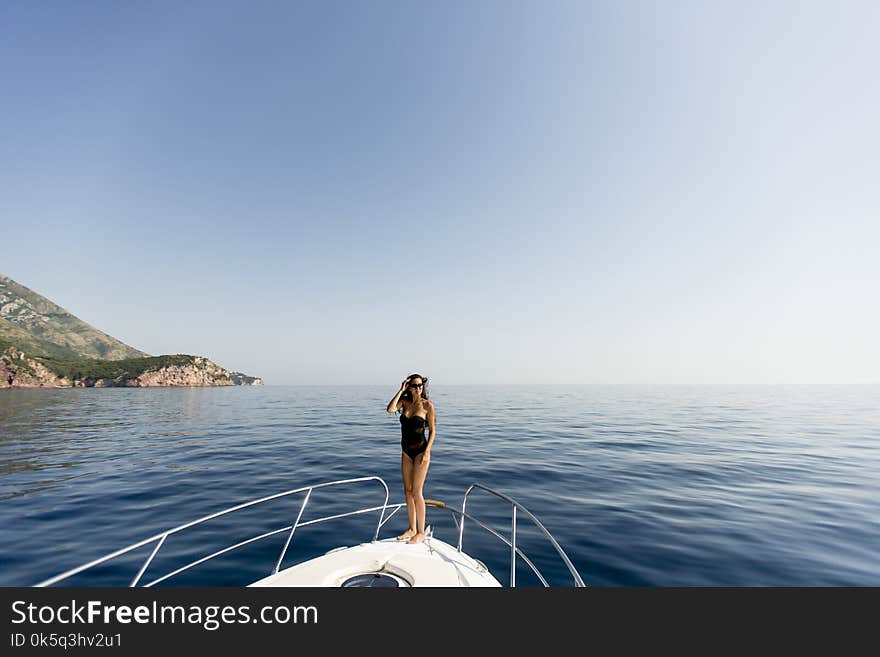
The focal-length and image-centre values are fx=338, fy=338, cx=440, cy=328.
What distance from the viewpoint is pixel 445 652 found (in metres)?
2.87

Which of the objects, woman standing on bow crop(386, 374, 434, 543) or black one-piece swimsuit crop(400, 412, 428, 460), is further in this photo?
black one-piece swimsuit crop(400, 412, 428, 460)

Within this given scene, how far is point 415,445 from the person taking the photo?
5.80 m

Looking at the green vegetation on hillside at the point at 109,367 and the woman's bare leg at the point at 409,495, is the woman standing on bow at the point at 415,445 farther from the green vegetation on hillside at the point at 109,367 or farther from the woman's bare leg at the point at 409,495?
the green vegetation on hillside at the point at 109,367

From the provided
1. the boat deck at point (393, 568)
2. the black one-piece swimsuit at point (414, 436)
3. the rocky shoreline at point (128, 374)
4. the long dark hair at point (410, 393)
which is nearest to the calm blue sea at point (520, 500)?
the boat deck at point (393, 568)

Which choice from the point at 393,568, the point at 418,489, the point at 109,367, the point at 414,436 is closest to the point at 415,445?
the point at 414,436

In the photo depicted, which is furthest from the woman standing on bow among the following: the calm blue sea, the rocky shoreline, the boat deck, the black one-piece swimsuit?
the rocky shoreline

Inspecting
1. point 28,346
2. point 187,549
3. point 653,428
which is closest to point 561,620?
point 187,549

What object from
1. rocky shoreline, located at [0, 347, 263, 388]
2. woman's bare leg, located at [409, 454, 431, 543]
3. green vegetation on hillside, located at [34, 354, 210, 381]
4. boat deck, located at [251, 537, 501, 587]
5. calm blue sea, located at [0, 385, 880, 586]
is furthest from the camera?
green vegetation on hillside, located at [34, 354, 210, 381]

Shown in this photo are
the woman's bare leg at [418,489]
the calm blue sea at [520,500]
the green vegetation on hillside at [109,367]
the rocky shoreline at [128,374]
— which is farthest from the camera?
the green vegetation on hillside at [109,367]

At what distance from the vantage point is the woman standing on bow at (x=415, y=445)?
5680mm

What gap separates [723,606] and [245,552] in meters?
7.52

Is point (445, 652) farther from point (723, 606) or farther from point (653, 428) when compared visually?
point (653, 428)

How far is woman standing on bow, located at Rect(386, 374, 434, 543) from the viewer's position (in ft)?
18.6

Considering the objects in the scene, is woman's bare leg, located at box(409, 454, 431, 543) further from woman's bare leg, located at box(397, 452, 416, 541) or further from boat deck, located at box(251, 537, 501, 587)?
boat deck, located at box(251, 537, 501, 587)
